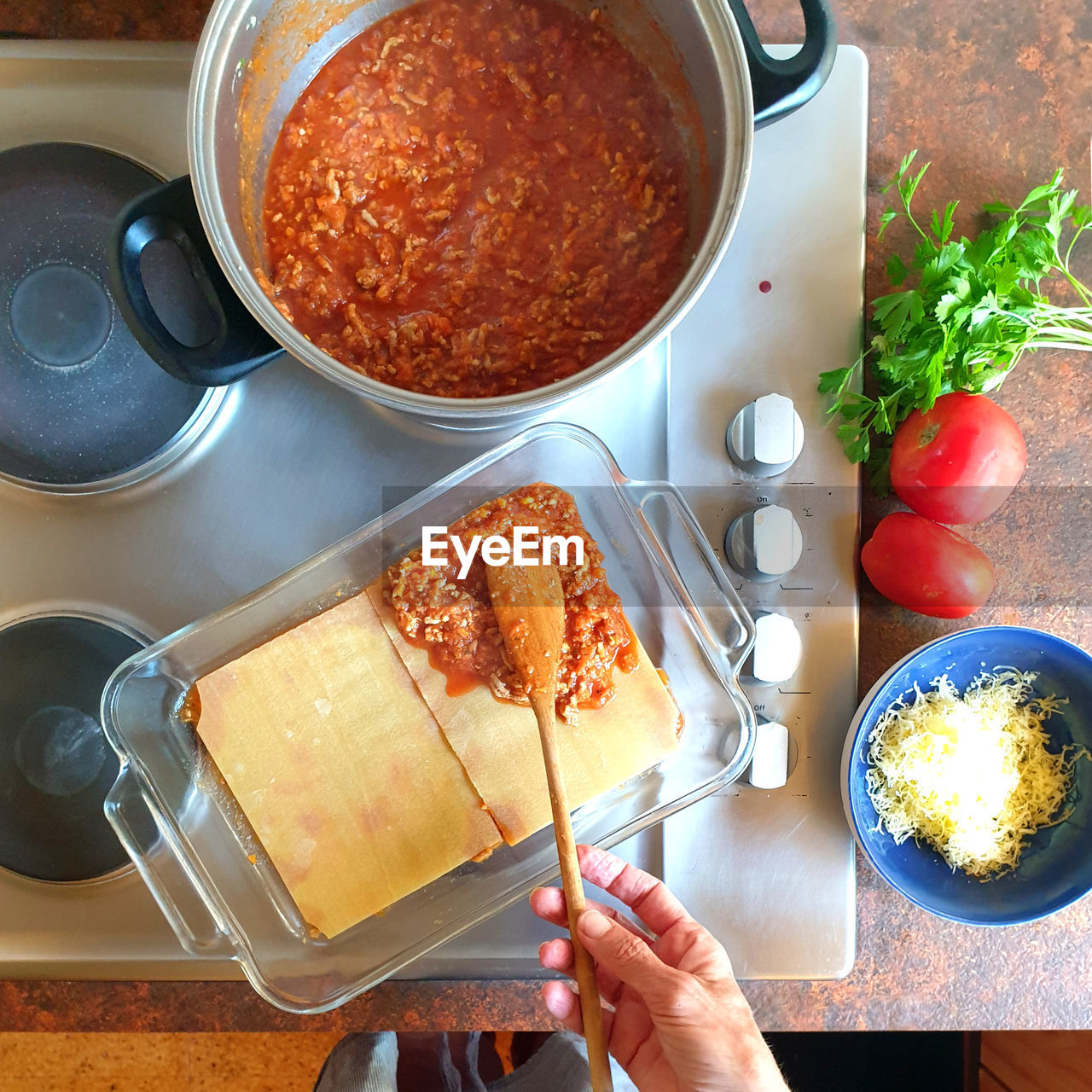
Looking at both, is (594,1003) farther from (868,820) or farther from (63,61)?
(63,61)

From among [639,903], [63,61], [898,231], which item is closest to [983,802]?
[639,903]

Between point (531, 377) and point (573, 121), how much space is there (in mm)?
Result: 256

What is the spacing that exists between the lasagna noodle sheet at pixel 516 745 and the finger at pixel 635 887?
2.5 inches

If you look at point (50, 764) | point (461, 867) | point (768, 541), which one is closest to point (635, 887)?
point (461, 867)

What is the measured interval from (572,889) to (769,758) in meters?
0.28

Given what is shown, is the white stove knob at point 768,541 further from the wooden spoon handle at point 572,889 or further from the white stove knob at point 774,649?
the wooden spoon handle at point 572,889

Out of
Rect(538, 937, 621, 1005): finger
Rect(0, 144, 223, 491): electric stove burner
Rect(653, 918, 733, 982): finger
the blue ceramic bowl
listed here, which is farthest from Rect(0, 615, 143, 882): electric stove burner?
the blue ceramic bowl

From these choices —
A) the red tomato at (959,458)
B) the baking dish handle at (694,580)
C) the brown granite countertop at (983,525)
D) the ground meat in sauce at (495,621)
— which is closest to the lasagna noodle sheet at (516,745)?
the ground meat in sauce at (495,621)

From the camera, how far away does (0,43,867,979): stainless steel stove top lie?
3.16 ft

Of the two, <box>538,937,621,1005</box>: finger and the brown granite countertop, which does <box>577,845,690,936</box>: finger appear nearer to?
<box>538,937,621,1005</box>: finger

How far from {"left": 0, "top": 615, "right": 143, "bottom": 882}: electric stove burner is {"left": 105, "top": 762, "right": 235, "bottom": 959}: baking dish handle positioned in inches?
1.5

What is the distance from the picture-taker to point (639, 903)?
91 centimetres

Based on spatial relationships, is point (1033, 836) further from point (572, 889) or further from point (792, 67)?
point (792, 67)

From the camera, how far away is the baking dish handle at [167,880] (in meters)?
0.87
